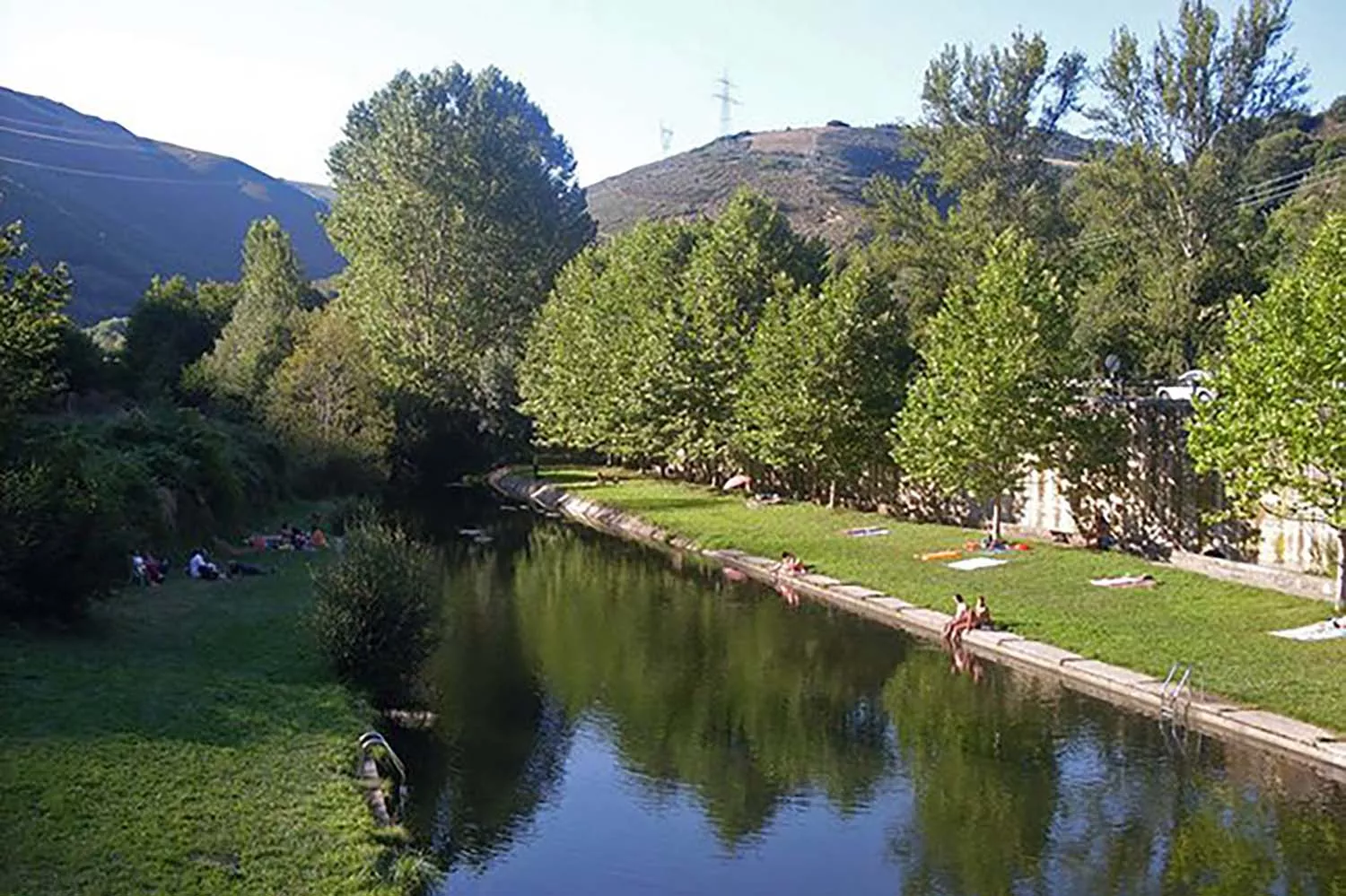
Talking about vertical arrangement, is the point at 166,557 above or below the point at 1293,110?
below

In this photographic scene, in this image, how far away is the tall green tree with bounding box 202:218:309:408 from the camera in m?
58.0

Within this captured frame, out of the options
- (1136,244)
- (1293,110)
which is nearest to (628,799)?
(1136,244)

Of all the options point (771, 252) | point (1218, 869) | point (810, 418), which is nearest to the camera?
point (1218, 869)

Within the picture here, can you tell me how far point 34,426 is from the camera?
29.1 metres

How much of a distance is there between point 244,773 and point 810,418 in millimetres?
34160

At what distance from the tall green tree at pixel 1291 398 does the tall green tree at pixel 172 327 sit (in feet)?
169

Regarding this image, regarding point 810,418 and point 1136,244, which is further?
point 1136,244

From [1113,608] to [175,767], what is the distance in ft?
66.5

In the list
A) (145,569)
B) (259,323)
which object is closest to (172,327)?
(259,323)

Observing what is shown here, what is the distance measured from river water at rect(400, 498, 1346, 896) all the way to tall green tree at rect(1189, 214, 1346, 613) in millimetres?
6932

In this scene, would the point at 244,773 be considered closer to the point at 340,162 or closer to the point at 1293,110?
the point at 1293,110

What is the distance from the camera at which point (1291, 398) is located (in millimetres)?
25172

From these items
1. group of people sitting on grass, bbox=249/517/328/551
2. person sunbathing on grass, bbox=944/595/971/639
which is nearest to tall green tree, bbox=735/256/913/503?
Result: group of people sitting on grass, bbox=249/517/328/551

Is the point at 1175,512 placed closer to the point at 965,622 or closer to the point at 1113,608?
the point at 1113,608
